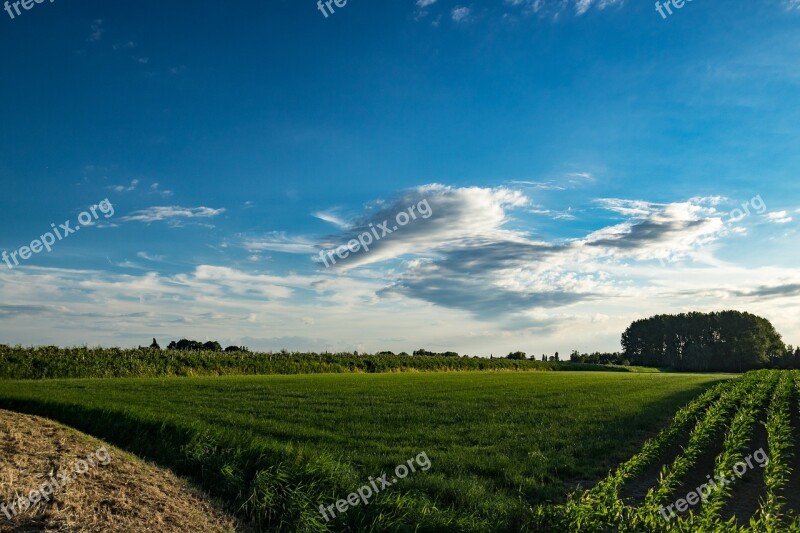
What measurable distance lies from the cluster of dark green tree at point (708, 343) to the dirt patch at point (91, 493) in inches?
5288

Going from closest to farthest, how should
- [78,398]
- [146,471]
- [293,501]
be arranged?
[293,501] → [146,471] → [78,398]

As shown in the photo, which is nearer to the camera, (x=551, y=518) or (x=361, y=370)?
(x=551, y=518)

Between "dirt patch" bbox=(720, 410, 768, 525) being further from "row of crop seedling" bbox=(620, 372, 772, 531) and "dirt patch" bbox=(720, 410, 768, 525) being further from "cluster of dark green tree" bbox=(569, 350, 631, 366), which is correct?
"cluster of dark green tree" bbox=(569, 350, 631, 366)

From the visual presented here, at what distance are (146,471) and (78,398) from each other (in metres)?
11.3

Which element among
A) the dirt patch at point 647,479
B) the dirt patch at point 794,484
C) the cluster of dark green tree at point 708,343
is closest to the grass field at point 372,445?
the dirt patch at point 647,479

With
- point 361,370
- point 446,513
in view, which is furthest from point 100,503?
point 361,370

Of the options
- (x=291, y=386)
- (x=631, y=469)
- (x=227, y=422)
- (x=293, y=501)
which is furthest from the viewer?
(x=291, y=386)

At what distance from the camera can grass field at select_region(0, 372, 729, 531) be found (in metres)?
9.38

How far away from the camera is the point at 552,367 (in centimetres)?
10238

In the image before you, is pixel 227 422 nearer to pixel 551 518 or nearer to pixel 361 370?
pixel 551 518

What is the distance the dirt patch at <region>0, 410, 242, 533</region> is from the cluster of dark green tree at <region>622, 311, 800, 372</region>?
134326 millimetres

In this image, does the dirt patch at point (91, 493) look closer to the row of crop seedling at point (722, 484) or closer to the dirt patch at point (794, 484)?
the row of crop seedling at point (722, 484)

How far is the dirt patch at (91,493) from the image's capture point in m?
8.45

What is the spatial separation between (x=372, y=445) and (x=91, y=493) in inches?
246
